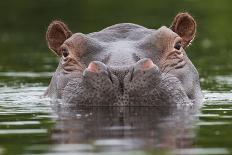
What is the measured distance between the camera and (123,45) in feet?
38.0

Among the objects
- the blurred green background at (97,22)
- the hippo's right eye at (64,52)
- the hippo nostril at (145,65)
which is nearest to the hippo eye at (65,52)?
the hippo's right eye at (64,52)

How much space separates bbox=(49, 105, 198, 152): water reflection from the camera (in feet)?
25.6

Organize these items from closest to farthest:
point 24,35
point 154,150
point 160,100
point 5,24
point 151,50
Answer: point 154,150, point 160,100, point 151,50, point 24,35, point 5,24

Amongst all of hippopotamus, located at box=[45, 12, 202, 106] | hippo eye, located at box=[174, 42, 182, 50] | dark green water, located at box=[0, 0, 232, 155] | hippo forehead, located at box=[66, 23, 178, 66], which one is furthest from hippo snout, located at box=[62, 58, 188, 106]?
hippo eye, located at box=[174, 42, 182, 50]

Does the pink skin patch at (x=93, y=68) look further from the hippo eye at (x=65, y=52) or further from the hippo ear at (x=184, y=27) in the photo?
the hippo ear at (x=184, y=27)

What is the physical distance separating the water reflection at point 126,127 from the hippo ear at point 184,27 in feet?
5.58

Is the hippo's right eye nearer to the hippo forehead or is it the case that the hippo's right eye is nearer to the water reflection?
the hippo forehead

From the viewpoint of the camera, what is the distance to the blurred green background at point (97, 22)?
64.1 feet

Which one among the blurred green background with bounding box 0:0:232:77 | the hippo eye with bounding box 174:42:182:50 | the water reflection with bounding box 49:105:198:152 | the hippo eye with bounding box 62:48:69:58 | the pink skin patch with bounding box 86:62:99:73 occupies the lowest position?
the water reflection with bounding box 49:105:198:152

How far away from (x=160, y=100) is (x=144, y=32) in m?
1.95

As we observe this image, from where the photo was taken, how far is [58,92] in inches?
473

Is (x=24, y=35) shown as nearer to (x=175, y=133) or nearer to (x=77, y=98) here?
(x=77, y=98)

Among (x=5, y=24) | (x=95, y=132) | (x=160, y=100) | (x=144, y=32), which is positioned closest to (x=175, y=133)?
(x=95, y=132)

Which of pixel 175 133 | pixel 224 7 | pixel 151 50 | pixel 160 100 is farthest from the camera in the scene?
pixel 224 7
